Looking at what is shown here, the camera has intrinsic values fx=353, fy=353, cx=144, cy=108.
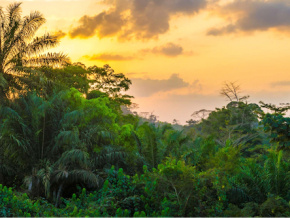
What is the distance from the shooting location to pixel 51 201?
1379 centimetres

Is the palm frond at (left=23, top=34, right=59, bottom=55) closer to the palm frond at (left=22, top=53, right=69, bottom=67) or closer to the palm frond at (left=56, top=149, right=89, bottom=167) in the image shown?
the palm frond at (left=22, top=53, right=69, bottom=67)

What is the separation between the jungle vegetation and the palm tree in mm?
52

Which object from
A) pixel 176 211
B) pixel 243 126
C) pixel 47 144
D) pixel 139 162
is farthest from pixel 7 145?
pixel 243 126

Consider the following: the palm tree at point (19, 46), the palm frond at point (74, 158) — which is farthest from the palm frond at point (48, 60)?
the palm frond at point (74, 158)

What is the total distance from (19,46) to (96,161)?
27.5 feet

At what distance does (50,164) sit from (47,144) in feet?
3.77

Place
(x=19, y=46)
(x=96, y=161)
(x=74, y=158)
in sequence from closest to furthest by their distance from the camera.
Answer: (x=74, y=158), (x=96, y=161), (x=19, y=46)

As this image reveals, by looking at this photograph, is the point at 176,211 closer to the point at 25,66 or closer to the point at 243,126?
the point at 25,66

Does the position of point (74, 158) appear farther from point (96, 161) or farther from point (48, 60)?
point (48, 60)

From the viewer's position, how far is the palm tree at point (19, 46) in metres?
18.8

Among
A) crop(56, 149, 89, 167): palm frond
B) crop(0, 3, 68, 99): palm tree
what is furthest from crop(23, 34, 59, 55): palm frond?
crop(56, 149, 89, 167): palm frond

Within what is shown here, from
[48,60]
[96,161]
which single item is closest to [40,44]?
[48,60]

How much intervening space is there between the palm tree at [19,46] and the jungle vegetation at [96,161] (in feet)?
0.17

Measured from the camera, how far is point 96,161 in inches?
601
